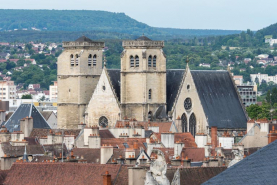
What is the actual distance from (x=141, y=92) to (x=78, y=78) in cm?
745

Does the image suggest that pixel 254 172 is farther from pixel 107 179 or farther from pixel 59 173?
pixel 59 173

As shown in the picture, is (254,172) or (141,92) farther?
(141,92)

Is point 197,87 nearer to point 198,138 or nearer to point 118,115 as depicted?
point 118,115

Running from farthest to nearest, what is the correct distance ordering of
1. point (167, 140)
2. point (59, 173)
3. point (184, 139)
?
point (184, 139), point (167, 140), point (59, 173)

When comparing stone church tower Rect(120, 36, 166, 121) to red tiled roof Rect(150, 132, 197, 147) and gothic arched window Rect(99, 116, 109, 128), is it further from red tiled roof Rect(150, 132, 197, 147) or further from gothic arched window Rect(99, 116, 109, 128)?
red tiled roof Rect(150, 132, 197, 147)

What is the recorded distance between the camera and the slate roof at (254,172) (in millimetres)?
29594

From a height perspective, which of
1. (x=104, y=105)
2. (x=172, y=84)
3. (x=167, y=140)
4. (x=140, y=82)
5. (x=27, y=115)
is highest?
(x=172, y=84)

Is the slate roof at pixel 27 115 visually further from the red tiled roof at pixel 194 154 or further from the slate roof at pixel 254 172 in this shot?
the slate roof at pixel 254 172

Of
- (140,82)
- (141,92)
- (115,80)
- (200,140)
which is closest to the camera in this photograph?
(200,140)

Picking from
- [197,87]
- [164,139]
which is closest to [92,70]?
[197,87]

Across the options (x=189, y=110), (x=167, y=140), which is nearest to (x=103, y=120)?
(x=189, y=110)

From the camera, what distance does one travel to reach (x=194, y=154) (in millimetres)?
68250

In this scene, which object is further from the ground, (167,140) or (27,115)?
(27,115)

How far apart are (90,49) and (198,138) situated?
37.0 m
